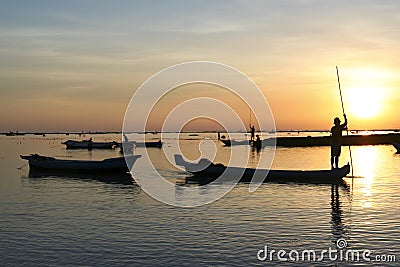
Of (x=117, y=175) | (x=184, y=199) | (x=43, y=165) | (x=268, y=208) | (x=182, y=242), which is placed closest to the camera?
(x=182, y=242)

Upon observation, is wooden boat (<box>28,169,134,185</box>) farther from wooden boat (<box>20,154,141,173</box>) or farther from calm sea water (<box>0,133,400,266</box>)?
calm sea water (<box>0,133,400,266</box>)

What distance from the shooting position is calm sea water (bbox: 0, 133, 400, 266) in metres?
12.0

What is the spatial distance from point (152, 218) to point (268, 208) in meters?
4.20

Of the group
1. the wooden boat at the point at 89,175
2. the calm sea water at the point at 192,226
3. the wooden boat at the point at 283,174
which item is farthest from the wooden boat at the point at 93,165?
the calm sea water at the point at 192,226

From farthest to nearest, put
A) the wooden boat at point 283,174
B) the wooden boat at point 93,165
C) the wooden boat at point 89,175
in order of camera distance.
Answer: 1. the wooden boat at point 93,165
2. the wooden boat at point 89,175
3. the wooden boat at point 283,174

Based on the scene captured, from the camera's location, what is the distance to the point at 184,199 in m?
21.5

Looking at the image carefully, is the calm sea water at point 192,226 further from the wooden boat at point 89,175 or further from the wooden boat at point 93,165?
the wooden boat at point 93,165

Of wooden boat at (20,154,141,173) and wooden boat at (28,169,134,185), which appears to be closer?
wooden boat at (28,169,134,185)

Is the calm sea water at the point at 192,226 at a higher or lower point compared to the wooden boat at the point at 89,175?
lower

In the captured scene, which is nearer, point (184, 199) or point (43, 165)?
point (184, 199)

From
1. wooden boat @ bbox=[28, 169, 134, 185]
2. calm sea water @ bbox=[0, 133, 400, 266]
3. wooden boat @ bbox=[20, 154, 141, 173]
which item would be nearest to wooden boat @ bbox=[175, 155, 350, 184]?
calm sea water @ bbox=[0, 133, 400, 266]

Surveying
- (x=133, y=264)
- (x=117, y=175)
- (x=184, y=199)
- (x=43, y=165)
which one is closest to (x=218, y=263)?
(x=133, y=264)

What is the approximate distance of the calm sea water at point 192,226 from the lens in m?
12.0

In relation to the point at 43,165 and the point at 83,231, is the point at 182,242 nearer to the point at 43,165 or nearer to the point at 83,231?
the point at 83,231
